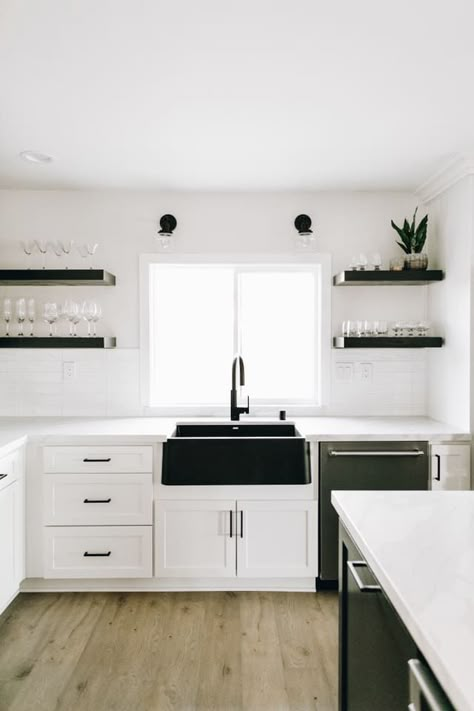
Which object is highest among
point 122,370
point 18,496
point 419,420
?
point 122,370

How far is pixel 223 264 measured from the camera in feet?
11.6

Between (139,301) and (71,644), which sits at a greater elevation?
(139,301)

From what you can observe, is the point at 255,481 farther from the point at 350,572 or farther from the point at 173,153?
the point at 173,153

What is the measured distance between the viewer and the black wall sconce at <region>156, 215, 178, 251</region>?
3.42 metres

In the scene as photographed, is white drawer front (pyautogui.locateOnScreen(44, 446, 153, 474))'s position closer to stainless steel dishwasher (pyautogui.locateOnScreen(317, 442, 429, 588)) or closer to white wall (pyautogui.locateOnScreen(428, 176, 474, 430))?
stainless steel dishwasher (pyautogui.locateOnScreen(317, 442, 429, 588))

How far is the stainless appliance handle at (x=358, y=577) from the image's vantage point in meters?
1.22

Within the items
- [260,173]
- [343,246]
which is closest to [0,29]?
[260,173]

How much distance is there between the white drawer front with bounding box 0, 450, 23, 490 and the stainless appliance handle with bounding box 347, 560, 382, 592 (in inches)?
71.5

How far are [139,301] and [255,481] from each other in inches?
58.2

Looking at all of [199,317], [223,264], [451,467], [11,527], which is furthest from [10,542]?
[451,467]

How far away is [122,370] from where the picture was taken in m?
3.53

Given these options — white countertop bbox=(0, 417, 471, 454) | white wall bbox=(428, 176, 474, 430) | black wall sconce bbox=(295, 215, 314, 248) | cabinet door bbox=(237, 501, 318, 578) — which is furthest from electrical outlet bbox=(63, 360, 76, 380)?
white wall bbox=(428, 176, 474, 430)

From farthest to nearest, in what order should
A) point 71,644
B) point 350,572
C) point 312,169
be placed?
point 312,169, point 71,644, point 350,572

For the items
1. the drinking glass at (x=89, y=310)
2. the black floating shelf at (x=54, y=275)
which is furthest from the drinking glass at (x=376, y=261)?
the drinking glass at (x=89, y=310)
